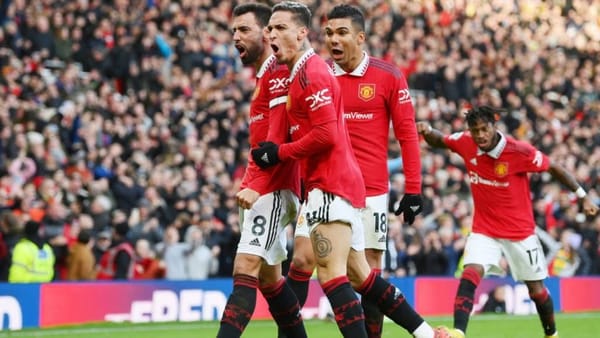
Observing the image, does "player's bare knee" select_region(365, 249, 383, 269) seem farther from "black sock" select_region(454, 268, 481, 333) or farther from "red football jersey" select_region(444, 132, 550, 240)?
"red football jersey" select_region(444, 132, 550, 240)

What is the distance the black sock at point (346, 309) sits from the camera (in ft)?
26.0

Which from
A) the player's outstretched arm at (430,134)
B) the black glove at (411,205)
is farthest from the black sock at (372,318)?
the player's outstretched arm at (430,134)

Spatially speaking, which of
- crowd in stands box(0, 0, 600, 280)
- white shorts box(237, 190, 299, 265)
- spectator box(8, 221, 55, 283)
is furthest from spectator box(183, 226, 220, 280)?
white shorts box(237, 190, 299, 265)

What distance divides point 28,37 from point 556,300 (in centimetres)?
1025

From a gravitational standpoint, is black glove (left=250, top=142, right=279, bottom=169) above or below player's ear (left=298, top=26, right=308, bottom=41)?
below

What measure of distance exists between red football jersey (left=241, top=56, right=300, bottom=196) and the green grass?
492 centimetres

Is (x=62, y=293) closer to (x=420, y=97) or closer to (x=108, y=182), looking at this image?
(x=108, y=182)

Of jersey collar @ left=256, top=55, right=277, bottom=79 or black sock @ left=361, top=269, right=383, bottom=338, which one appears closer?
jersey collar @ left=256, top=55, right=277, bottom=79

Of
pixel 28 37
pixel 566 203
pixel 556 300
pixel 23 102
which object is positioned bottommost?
pixel 556 300

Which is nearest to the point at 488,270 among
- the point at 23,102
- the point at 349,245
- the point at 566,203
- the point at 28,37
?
the point at 349,245

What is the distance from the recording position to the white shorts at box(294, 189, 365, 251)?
26.5 feet

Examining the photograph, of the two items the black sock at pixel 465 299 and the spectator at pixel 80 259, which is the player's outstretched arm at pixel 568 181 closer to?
the black sock at pixel 465 299

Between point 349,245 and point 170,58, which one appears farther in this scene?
point 170,58

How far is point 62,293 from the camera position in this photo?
1541 cm
